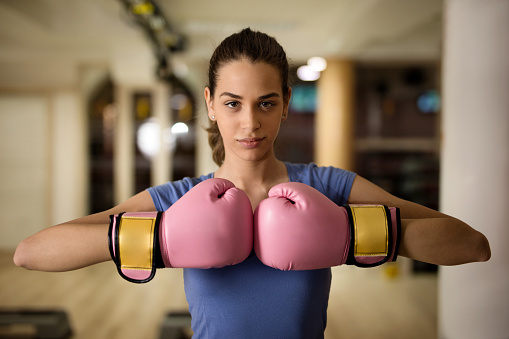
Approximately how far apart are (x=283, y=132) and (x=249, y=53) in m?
0.41

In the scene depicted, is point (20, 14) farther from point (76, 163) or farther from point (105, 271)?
point (105, 271)

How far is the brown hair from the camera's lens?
3.06 feet

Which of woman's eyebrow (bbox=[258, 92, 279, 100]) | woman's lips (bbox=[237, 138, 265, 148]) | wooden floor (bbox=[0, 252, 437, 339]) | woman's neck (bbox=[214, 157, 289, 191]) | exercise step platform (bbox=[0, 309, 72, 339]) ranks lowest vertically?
wooden floor (bbox=[0, 252, 437, 339])

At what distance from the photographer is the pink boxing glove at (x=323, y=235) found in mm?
825

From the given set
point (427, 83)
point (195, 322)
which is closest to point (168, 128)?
point (427, 83)

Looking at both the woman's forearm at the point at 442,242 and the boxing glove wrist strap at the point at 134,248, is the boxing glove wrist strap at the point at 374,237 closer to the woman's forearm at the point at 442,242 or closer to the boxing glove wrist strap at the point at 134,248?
the woman's forearm at the point at 442,242

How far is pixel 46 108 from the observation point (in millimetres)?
5699

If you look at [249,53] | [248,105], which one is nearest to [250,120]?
[248,105]

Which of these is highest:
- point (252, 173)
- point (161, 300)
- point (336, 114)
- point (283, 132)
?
point (336, 114)

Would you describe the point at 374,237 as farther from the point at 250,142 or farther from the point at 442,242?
the point at 250,142

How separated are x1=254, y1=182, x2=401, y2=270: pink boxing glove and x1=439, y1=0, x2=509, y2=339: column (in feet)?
2.69

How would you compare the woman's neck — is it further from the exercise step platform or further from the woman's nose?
the exercise step platform

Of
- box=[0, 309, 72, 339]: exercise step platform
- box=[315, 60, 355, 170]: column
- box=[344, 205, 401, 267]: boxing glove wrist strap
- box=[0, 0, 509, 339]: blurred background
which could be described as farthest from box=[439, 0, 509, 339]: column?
box=[315, 60, 355, 170]: column

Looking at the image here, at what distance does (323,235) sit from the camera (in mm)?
828
